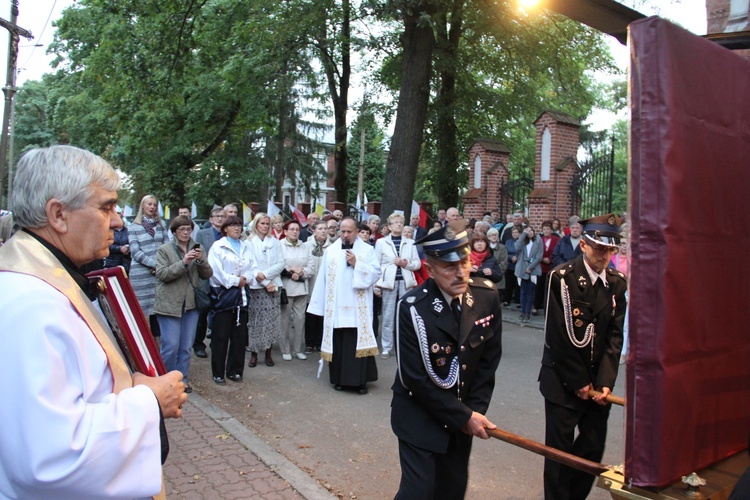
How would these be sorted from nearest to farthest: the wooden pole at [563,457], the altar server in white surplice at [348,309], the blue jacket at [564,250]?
the wooden pole at [563,457]
the altar server in white surplice at [348,309]
the blue jacket at [564,250]

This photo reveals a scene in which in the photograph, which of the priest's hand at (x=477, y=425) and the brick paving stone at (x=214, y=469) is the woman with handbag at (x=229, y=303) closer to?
the brick paving stone at (x=214, y=469)

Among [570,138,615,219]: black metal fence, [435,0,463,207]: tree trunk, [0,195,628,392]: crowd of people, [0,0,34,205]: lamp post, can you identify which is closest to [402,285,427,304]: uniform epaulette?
[0,195,628,392]: crowd of people

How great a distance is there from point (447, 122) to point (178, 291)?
44.9ft

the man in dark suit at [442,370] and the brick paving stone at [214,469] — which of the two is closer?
the man in dark suit at [442,370]

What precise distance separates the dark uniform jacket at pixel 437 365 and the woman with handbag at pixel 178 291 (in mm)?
4032

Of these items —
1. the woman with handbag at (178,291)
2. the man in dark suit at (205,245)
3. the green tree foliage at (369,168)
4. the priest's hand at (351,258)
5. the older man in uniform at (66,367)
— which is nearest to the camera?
the older man in uniform at (66,367)

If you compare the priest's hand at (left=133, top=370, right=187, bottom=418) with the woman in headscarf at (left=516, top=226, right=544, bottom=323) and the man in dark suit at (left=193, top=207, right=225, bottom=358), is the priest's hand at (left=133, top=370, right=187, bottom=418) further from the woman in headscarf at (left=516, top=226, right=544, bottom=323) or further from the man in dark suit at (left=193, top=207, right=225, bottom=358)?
the woman in headscarf at (left=516, top=226, right=544, bottom=323)

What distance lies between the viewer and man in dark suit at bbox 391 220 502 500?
3.12m

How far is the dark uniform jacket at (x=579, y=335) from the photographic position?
3789 mm

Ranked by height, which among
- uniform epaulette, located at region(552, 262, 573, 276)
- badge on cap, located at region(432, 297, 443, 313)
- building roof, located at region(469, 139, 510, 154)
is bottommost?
badge on cap, located at region(432, 297, 443, 313)

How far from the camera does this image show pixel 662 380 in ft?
6.86

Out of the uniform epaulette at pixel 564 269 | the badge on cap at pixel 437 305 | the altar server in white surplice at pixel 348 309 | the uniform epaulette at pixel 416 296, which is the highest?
the uniform epaulette at pixel 564 269

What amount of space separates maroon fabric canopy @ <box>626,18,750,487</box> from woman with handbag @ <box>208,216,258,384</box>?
19.7 feet

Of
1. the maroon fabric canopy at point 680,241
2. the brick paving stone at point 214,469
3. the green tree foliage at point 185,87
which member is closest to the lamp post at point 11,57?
the green tree foliage at point 185,87
